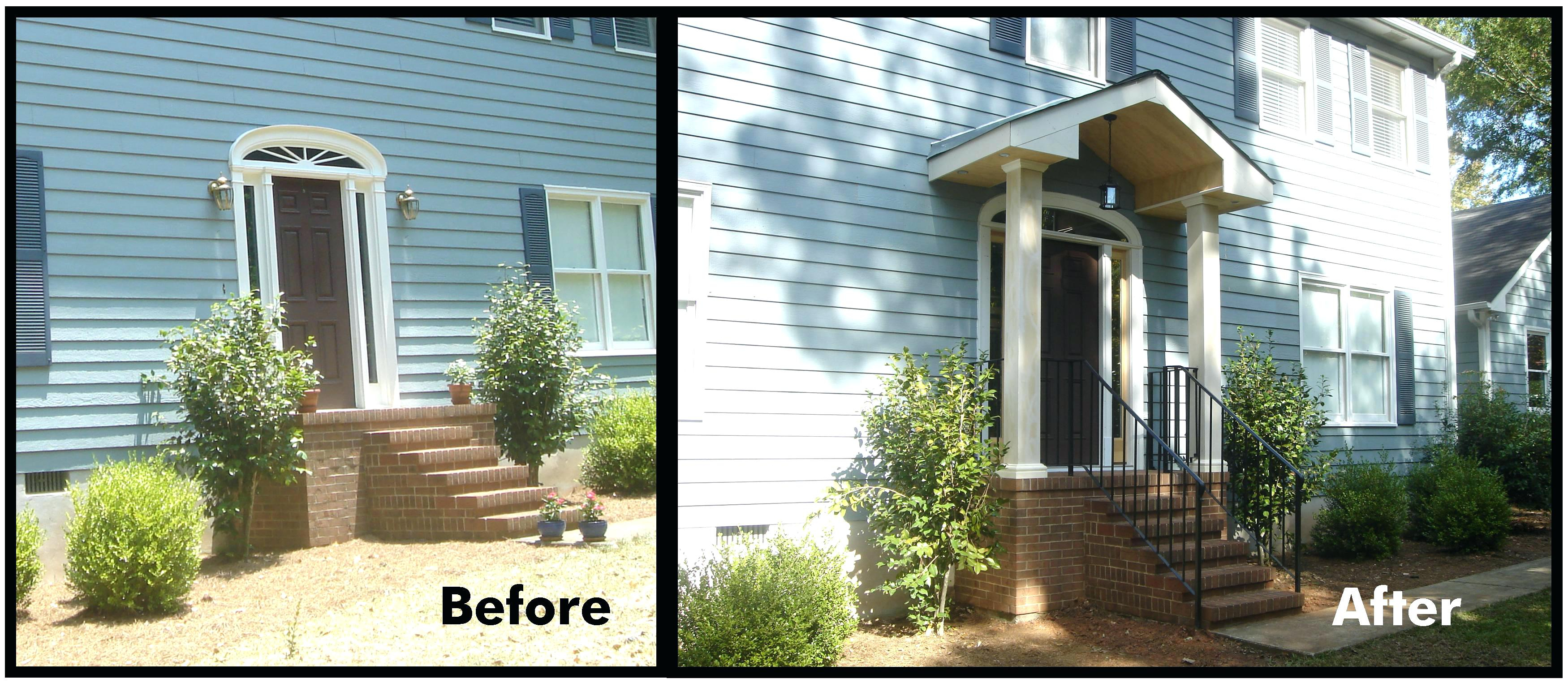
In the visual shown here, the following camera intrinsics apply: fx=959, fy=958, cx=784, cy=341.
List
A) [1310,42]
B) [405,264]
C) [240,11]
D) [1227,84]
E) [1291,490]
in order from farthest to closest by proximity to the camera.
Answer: [1310,42] < [1227,84] < [1291,490] < [405,264] < [240,11]

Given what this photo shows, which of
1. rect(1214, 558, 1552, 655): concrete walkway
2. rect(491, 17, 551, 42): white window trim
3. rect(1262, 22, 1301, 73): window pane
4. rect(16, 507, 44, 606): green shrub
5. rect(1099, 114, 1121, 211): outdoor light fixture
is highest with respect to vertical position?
rect(1262, 22, 1301, 73): window pane

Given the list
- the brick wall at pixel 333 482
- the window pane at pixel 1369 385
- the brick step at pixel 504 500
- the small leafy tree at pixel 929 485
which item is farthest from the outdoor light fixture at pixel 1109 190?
the brick wall at pixel 333 482

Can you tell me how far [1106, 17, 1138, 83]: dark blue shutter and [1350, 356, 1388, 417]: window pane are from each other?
12.5 feet

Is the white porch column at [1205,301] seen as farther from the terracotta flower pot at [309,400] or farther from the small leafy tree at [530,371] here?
the terracotta flower pot at [309,400]

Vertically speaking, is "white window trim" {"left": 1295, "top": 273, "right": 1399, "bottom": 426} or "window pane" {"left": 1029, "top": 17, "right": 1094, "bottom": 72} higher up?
"window pane" {"left": 1029, "top": 17, "right": 1094, "bottom": 72}

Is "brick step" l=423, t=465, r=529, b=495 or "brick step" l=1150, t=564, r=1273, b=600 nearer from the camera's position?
"brick step" l=1150, t=564, r=1273, b=600

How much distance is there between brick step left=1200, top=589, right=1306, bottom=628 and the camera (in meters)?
5.40

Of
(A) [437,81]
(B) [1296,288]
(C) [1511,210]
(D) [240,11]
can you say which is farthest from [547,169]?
(C) [1511,210]

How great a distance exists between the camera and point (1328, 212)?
8.84m

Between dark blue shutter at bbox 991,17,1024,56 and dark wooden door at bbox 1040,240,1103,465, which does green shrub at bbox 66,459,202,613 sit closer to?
dark wooden door at bbox 1040,240,1103,465

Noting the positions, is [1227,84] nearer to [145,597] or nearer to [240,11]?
[240,11]

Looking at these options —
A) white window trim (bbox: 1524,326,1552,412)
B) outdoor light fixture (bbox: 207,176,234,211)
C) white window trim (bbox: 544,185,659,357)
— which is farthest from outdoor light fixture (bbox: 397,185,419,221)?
white window trim (bbox: 1524,326,1552,412)

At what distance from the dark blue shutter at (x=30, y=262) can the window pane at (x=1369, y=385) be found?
10053 millimetres

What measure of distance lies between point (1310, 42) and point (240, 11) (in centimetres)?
859
